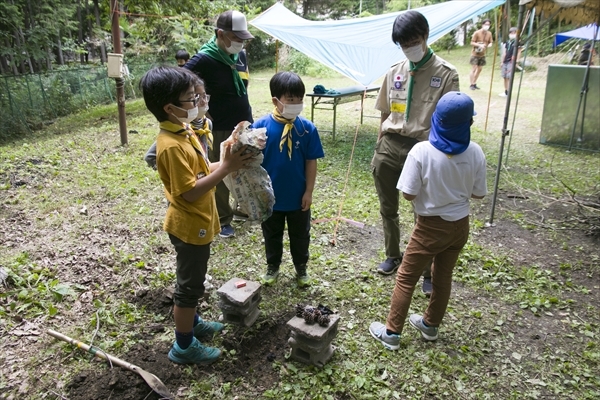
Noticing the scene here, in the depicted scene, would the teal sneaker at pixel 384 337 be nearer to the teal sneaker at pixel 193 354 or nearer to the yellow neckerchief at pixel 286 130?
the teal sneaker at pixel 193 354

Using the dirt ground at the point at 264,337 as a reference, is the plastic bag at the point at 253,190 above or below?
above

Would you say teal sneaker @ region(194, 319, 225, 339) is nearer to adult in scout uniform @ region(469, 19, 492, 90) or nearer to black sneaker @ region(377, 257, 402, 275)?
black sneaker @ region(377, 257, 402, 275)

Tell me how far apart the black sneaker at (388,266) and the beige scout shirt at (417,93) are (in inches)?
39.8

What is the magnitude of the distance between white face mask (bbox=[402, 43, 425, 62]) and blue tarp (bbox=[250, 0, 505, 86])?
96.1 inches

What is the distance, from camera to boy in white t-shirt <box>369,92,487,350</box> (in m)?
2.01

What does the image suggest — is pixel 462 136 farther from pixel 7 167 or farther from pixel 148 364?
pixel 7 167

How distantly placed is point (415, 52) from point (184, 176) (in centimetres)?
176

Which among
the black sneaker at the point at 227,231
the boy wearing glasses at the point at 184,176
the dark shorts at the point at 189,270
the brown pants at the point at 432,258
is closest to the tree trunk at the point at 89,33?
the black sneaker at the point at 227,231

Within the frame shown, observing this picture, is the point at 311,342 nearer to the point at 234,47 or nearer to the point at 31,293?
the point at 31,293

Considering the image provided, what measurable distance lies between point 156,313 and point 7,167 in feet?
13.5

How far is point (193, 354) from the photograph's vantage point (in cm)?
218

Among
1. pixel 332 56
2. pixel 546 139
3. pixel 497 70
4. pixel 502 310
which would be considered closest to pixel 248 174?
pixel 502 310

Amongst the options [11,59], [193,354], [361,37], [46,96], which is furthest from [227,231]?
[11,59]

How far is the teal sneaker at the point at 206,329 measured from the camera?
2414mm
